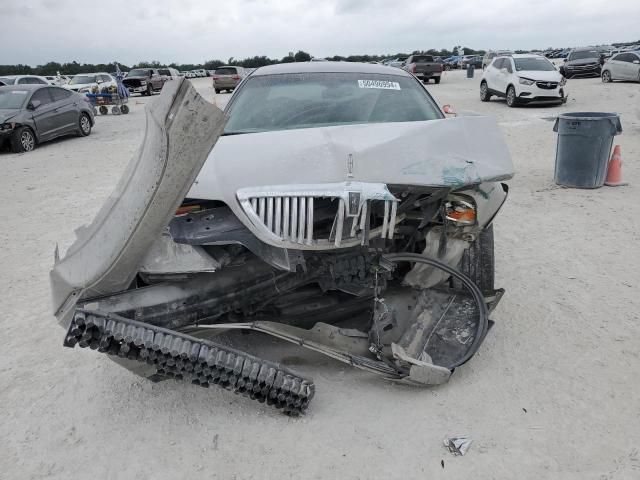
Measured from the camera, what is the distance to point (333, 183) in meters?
2.60

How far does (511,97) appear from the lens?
16.6 metres

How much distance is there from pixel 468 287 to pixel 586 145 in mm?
5060

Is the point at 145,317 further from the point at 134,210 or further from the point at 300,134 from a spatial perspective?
the point at 300,134

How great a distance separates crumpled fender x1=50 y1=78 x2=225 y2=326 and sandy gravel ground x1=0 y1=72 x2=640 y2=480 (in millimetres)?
668

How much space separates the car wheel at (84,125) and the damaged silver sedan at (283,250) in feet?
41.0

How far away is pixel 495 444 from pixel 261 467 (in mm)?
1110

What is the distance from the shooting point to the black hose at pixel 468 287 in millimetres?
2932

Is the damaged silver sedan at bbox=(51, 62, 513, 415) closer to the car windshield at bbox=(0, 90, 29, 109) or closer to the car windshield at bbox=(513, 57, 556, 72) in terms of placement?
the car windshield at bbox=(0, 90, 29, 109)

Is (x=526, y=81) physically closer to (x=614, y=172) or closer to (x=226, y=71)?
(x=614, y=172)

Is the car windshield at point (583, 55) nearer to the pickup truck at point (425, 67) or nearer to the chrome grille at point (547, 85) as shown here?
the pickup truck at point (425, 67)

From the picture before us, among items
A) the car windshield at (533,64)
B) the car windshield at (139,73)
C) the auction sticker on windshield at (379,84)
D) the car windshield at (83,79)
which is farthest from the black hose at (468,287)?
the car windshield at (139,73)

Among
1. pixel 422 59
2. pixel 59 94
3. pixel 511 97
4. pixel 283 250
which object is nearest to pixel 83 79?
pixel 59 94

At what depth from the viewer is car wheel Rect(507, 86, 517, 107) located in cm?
1644

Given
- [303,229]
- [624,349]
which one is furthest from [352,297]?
[624,349]
